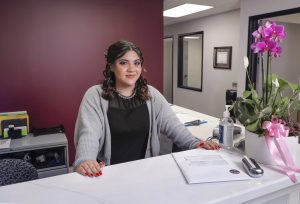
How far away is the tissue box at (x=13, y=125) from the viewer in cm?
259

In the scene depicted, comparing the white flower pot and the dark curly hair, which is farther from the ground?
the dark curly hair

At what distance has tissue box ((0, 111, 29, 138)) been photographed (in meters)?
2.59

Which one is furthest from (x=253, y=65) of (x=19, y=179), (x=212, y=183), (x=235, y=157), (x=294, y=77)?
(x=19, y=179)

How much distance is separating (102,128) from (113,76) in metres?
0.35

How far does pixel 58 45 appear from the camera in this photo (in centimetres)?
302

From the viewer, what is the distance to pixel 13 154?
2459 mm

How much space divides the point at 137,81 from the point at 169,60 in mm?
5408

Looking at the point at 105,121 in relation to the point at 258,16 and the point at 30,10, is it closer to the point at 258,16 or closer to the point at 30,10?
the point at 30,10

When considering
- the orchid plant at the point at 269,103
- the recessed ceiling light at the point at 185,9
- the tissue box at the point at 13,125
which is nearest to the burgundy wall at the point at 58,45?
the tissue box at the point at 13,125

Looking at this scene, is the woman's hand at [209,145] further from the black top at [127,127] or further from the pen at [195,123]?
the pen at [195,123]

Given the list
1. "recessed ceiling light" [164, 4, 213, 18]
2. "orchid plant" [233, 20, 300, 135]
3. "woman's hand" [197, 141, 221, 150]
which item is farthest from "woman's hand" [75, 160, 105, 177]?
"recessed ceiling light" [164, 4, 213, 18]

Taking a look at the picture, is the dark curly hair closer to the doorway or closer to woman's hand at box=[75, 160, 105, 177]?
woman's hand at box=[75, 160, 105, 177]

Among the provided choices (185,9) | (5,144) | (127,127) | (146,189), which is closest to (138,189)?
(146,189)

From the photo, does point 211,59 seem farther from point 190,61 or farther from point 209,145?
point 209,145
